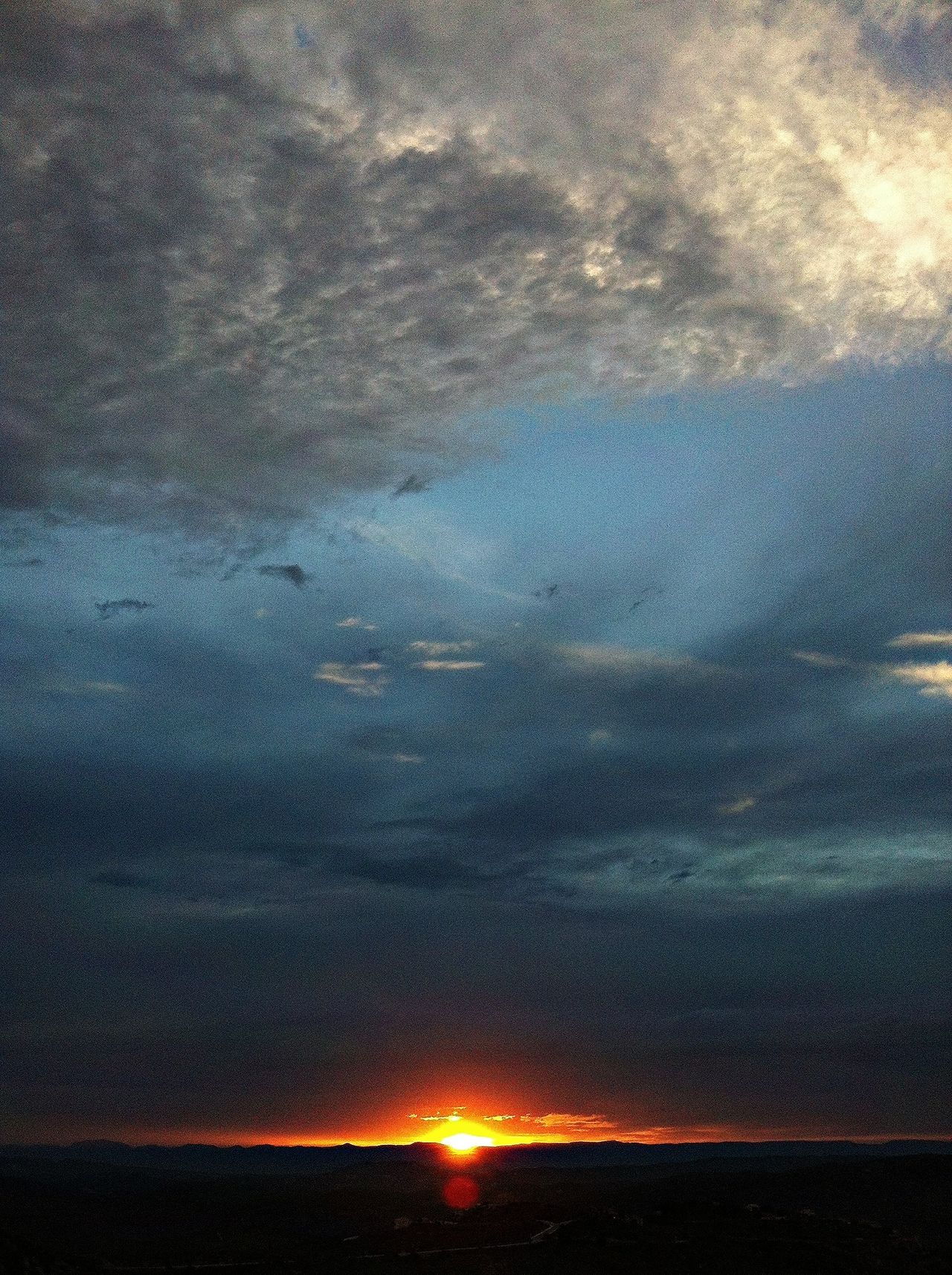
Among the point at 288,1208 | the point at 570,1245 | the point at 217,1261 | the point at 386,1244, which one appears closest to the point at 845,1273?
the point at 570,1245

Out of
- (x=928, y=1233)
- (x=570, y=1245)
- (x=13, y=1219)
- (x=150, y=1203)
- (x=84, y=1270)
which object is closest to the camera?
(x=84, y=1270)

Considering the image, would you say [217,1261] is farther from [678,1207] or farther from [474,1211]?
[678,1207]

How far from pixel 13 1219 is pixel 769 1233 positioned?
112 meters

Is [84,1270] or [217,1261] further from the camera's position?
[217,1261]

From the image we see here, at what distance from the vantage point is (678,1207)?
103625 mm

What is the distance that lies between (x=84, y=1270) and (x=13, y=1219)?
91966 millimetres

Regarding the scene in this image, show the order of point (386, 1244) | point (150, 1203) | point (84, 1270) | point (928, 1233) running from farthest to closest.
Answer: point (150, 1203), point (928, 1233), point (386, 1244), point (84, 1270)

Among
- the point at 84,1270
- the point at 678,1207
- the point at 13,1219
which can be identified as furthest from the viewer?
the point at 13,1219

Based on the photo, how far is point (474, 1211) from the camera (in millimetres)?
110000

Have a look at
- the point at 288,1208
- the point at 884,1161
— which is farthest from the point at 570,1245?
the point at 884,1161

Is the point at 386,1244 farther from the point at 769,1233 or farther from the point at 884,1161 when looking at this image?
the point at 884,1161

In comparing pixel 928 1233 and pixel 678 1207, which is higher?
pixel 678 1207

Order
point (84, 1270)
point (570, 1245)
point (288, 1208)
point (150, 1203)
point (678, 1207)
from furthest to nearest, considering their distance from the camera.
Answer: point (150, 1203) → point (288, 1208) → point (678, 1207) → point (570, 1245) → point (84, 1270)

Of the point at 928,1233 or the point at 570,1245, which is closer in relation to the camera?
the point at 570,1245
